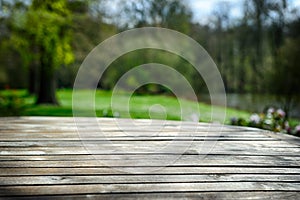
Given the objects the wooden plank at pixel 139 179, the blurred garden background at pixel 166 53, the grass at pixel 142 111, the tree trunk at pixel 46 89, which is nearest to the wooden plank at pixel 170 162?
the wooden plank at pixel 139 179

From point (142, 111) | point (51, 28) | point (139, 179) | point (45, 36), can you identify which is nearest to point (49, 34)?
point (45, 36)

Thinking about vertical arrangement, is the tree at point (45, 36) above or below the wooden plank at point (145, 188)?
above

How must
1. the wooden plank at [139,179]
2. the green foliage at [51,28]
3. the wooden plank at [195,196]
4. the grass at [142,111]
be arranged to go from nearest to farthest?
the wooden plank at [195,196] → the wooden plank at [139,179] → the grass at [142,111] → the green foliage at [51,28]

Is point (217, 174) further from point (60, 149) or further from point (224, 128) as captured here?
point (224, 128)

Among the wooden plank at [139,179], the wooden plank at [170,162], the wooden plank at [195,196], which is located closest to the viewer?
the wooden plank at [195,196]

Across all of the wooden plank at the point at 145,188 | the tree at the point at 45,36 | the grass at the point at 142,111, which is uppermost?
the tree at the point at 45,36

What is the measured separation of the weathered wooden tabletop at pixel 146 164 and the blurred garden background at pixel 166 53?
6.33 ft

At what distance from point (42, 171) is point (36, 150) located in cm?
44

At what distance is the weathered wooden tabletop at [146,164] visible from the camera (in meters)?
1.35

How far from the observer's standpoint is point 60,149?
2.00 metres

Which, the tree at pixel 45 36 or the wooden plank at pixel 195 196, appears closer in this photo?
the wooden plank at pixel 195 196

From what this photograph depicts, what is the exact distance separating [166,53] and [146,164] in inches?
545

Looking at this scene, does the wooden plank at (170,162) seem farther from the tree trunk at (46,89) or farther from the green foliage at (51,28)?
the tree trunk at (46,89)

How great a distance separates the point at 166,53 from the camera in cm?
1527
